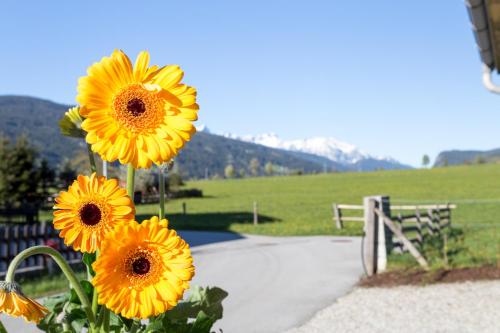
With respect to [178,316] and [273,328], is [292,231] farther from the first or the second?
[178,316]

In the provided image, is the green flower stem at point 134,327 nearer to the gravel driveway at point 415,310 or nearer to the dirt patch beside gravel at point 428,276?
the gravel driveway at point 415,310

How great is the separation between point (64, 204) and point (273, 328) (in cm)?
716

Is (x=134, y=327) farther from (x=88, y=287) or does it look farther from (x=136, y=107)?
(x=136, y=107)

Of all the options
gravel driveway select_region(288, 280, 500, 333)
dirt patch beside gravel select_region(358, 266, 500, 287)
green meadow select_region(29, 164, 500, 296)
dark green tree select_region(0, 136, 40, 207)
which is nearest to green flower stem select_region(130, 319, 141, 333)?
green meadow select_region(29, 164, 500, 296)

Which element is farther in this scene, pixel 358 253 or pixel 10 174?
pixel 10 174

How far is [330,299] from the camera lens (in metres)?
9.80

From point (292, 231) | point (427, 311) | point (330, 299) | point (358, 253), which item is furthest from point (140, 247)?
point (292, 231)

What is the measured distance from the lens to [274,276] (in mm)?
12359

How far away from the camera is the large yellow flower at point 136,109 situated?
0.99m

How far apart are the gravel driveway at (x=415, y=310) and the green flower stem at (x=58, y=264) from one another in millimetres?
6780

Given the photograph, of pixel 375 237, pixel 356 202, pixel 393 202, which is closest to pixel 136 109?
pixel 375 237

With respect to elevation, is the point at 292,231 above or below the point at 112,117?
below

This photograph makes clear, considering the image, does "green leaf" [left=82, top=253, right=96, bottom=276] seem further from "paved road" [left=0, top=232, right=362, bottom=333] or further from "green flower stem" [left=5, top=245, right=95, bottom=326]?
"paved road" [left=0, top=232, right=362, bottom=333]

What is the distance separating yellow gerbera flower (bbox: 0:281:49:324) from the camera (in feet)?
3.46
